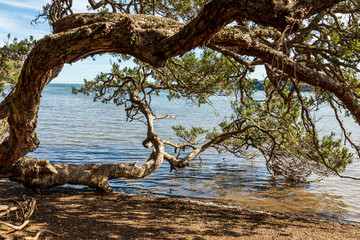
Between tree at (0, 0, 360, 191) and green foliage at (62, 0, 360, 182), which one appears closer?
tree at (0, 0, 360, 191)

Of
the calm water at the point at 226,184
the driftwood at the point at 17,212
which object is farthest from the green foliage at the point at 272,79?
the driftwood at the point at 17,212

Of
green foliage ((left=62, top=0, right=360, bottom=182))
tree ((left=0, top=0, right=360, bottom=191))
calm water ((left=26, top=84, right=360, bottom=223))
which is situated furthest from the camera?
calm water ((left=26, top=84, right=360, bottom=223))

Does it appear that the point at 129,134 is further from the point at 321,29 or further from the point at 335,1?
the point at 335,1

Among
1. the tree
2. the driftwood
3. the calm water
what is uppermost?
the tree

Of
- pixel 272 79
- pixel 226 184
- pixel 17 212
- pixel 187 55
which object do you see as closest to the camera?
pixel 17 212

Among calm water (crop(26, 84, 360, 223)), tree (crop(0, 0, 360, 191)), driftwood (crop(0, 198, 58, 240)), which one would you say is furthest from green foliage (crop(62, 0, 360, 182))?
driftwood (crop(0, 198, 58, 240))

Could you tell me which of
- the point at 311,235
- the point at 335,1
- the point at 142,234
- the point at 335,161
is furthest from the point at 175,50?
the point at 335,161

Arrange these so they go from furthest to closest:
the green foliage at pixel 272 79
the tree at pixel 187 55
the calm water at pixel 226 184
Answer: the calm water at pixel 226 184, the green foliage at pixel 272 79, the tree at pixel 187 55

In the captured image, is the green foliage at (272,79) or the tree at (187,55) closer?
the tree at (187,55)

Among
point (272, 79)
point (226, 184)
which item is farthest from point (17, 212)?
point (226, 184)

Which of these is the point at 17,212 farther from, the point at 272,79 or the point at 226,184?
the point at 226,184

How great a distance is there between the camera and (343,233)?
698cm

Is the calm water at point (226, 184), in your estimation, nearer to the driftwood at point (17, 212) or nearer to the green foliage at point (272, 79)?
the green foliage at point (272, 79)

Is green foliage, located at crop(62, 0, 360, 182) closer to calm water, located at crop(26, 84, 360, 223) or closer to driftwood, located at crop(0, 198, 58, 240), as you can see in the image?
calm water, located at crop(26, 84, 360, 223)
